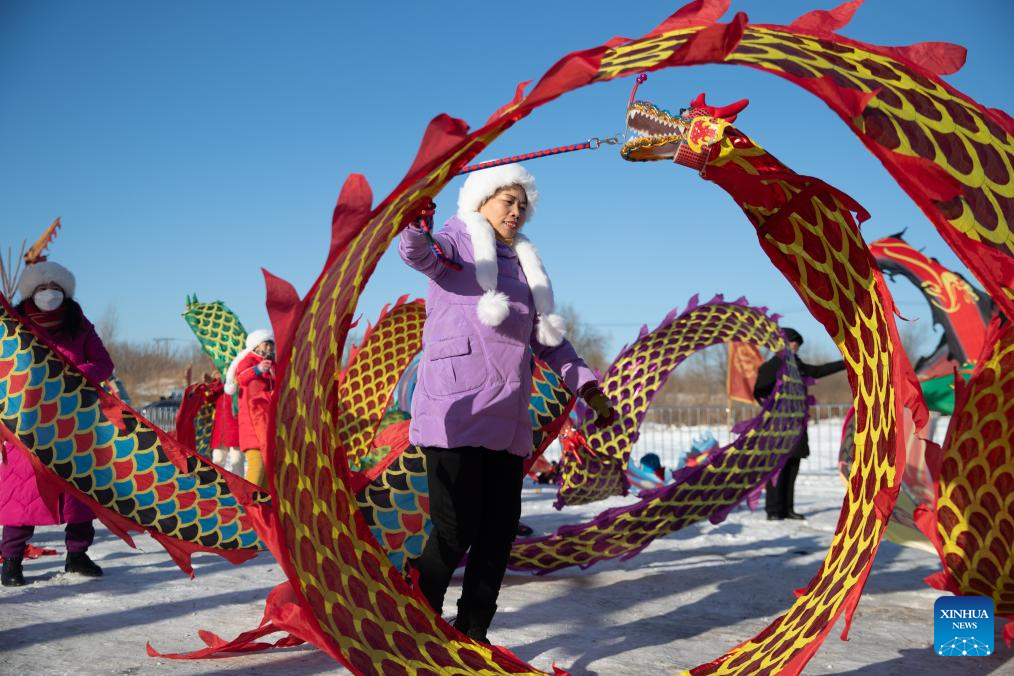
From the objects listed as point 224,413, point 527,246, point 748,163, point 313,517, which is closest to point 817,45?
point 748,163

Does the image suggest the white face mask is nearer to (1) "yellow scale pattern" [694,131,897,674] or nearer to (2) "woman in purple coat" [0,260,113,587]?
(2) "woman in purple coat" [0,260,113,587]

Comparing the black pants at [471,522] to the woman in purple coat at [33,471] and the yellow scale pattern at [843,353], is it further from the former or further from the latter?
the woman in purple coat at [33,471]

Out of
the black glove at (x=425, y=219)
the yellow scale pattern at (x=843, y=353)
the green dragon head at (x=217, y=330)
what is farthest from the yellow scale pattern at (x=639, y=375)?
the green dragon head at (x=217, y=330)

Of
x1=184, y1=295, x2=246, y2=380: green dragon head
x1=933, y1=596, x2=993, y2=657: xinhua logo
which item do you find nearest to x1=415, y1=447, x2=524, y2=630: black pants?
x1=933, y1=596, x2=993, y2=657: xinhua logo

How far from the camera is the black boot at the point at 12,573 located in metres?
4.35

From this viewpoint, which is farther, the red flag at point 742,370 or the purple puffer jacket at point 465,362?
the red flag at point 742,370

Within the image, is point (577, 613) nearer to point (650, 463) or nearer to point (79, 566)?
point (79, 566)

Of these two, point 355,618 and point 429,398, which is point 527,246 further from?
point 355,618

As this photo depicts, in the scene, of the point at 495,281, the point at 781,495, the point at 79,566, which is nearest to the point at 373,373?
the point at 79,566

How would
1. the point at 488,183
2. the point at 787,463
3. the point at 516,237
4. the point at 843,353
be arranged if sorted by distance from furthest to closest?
1. the point at 787,463
2. the point at 516,237
3. the point at 488,183
4. the point at 843,353

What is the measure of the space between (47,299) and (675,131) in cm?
330

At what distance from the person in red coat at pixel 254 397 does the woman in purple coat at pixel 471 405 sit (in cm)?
335

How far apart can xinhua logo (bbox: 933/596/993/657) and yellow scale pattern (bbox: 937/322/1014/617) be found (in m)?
0.15

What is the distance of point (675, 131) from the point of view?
2.81 meters
